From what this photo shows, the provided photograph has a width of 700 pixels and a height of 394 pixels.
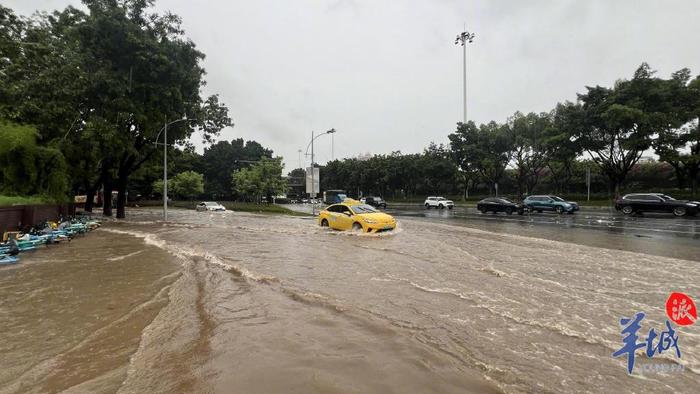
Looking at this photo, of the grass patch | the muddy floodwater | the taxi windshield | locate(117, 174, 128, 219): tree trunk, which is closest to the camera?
the muddy floodwater

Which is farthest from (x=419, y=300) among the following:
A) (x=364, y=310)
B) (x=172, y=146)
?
(x=172, y=146)

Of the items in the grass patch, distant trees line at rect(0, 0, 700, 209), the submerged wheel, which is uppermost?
distant trees line at rect(0, 0, 700, 209)

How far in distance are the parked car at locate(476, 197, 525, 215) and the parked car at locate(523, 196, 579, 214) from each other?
2806 mm

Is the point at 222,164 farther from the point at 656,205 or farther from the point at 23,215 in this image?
the point at 656,205

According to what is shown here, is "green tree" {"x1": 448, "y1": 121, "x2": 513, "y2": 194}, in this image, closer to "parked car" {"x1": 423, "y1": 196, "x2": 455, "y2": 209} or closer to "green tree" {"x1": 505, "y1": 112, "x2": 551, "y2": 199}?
"green tree" {"x1": 505, "y1": 112, "x2": 551, "y2": 199}

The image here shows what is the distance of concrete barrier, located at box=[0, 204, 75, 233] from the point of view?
47.3 ft

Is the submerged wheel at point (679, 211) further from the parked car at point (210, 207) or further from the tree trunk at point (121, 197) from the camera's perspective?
the tree trunk at point (121, 197)

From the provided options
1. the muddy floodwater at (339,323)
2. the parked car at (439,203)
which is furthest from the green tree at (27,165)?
the parked car at (439,203)

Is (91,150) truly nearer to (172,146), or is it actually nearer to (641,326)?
(172,146)

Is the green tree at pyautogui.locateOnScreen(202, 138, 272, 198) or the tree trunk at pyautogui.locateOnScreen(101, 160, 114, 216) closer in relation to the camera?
the tree trunk at pyautogui.locateOnScreen(101, 160, 114, 216)

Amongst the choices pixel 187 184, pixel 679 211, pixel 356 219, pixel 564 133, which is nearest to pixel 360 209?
pixel 356 219

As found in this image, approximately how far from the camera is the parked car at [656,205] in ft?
80.6

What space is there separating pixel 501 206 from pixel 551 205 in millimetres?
4512

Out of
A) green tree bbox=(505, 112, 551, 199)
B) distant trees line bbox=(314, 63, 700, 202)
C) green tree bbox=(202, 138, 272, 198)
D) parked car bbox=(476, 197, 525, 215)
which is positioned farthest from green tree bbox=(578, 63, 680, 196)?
green tree bbox=(202, 138, 272, 198)
